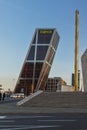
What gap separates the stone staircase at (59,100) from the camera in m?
39.2

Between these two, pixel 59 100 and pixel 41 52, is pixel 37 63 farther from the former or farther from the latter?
pixel 59 100

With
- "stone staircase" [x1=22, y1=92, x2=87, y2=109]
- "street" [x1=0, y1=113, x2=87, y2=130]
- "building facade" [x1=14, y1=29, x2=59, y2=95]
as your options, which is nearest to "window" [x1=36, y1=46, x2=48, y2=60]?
"building facade" [x1=14, y1=29, x2=59, y2=95]

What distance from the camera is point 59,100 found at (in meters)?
41.7

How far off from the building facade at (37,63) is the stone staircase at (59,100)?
4182 inches

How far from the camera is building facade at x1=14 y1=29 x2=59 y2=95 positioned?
154625 millimetres

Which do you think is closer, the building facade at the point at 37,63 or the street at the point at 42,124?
the street at the point at 42,124

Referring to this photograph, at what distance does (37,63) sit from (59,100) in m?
115

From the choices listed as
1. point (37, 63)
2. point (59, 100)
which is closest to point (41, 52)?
point (37, 63)

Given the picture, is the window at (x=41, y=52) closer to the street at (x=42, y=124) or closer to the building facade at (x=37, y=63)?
the building facade at (x=37, y=63)

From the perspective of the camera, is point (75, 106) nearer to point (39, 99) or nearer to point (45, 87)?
point (39, 99)

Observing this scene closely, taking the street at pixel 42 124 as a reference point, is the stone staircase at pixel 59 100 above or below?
above

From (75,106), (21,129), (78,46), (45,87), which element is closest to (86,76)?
(78,46)

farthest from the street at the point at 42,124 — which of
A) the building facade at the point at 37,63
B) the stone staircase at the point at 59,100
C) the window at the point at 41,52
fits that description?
the window at the point at 41,52

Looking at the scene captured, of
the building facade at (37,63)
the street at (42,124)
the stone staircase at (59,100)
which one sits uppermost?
the building facade at (37,63)
